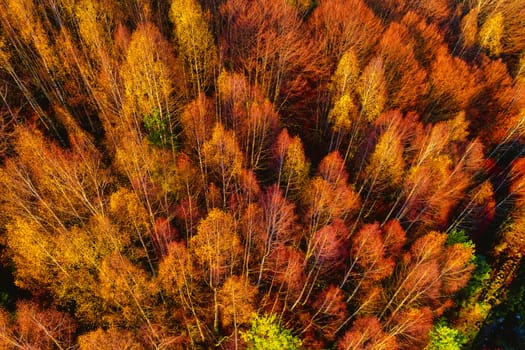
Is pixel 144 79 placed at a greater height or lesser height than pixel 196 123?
greater

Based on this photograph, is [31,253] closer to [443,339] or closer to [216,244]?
[216,244]

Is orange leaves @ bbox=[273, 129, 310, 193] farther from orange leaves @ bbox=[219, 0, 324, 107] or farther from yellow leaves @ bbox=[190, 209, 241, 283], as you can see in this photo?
orange leaves @ bbox=[219, 0, 324, 107]

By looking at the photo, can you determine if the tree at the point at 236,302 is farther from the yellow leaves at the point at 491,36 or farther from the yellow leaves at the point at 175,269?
the yellow leaves at the point at 491,36

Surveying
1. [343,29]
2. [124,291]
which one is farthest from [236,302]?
[343,29]

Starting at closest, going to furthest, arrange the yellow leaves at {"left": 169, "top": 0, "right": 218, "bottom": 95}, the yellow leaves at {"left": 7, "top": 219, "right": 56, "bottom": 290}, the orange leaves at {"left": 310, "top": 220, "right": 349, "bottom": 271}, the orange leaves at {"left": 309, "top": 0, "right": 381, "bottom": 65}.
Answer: the yellow leaves at {"left": 7, "top": 219, "right": 56, "bottom": 290}
the orange leaves at {"left": 310, "top": 220, "right": 349, "bottom": 271}
the yellow leaves at {"left": 169, "top": 0, "right": 218, "bottom": 95}
the orange leaves at {"left": 309, "top": 0, "right": 381, "bottom": 65}

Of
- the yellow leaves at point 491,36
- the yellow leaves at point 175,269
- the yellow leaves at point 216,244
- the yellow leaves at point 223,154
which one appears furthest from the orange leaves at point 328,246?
the yellow leaves at point 491,36

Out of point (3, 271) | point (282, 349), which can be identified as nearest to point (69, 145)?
point (3, 271)

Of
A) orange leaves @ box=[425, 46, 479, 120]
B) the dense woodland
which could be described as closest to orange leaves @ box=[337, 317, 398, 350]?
the dense woodland

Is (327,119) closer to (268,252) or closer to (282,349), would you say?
(268,252)
